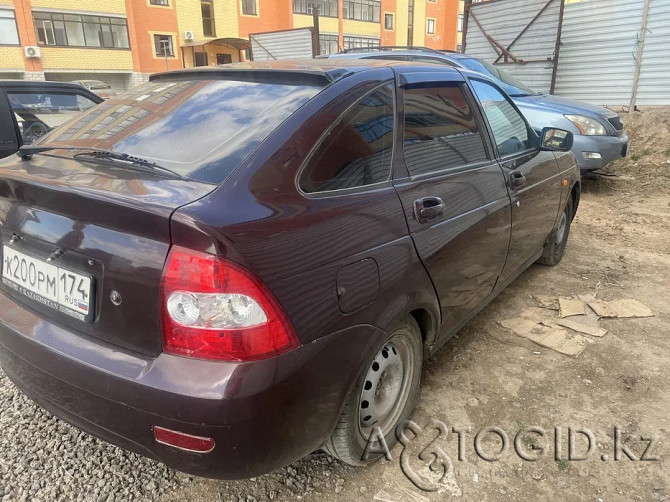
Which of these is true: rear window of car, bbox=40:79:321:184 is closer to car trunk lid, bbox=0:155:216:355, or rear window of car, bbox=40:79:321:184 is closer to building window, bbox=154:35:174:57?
car trunk lid, bbox=0:155:216:355

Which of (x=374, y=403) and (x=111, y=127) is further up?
(x=111, y=127)

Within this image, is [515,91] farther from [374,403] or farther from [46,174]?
[46,174]

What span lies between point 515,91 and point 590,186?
2125 mm

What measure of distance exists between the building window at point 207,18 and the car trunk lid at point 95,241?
120 feet

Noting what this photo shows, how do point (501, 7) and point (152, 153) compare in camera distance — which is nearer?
point (152, 153)

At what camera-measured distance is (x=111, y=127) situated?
208 cm

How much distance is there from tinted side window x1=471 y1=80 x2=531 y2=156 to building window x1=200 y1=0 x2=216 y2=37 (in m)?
35.3

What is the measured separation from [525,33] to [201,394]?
1199 cm

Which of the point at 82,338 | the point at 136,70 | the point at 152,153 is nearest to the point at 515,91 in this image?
the point at 152,153

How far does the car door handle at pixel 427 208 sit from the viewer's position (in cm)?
212

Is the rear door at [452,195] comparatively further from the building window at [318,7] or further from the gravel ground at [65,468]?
the building window at [318,7]

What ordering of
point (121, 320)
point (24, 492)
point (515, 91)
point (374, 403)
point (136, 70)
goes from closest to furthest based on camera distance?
point (121, 320) < point (24, 492) < point (374, 403) < point (515, 91) < point (136, 70)

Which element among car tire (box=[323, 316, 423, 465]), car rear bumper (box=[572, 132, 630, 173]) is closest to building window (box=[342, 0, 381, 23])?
car rear bumper (box=[572, 132, 630, 173])

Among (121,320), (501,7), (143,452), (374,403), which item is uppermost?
(501,7)
